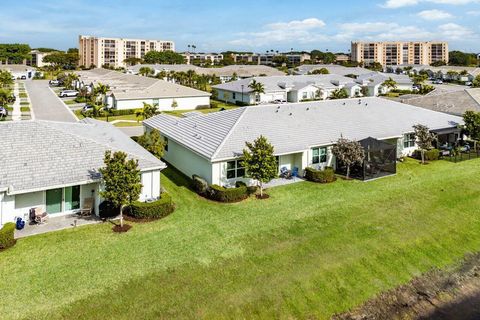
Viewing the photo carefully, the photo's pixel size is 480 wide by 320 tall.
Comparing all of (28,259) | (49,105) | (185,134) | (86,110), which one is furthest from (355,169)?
(49,105)

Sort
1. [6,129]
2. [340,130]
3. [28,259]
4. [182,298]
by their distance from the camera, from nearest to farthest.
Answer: [182,298], [28,259], [6,129], [340,130]

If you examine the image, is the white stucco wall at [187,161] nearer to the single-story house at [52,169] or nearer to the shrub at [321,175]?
the single-story house at [52,169]

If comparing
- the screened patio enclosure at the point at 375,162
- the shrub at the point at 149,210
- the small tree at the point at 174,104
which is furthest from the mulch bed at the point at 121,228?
the small tree at the point at 174,104

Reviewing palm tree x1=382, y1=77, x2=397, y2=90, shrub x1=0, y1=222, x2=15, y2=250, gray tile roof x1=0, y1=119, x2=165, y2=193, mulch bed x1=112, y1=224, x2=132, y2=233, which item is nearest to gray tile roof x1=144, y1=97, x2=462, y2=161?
gray tile roof x1=0, y1=119, x2=165, y2=193

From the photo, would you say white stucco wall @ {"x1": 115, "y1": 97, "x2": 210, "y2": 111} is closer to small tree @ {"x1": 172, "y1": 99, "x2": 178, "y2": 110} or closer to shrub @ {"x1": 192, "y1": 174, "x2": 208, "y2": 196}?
small tree @ {"x1": 172, "y1": 99, "x2": 178, "y2": 110}

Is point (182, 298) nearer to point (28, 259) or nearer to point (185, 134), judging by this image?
point (28, 259)
